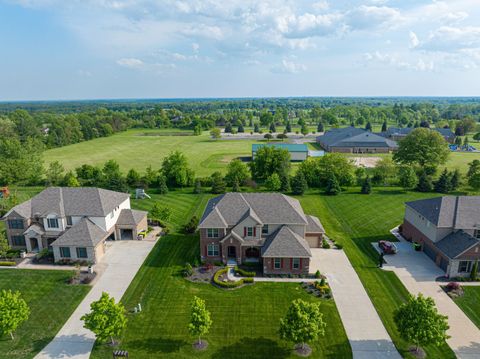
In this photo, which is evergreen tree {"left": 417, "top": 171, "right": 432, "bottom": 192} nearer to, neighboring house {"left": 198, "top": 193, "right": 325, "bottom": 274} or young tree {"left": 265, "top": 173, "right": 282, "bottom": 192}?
young tree {"left": 265, "top": 173, "right": 282, "bottom": 192}

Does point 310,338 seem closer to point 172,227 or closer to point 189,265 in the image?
point 189,265

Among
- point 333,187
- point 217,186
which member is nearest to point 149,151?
point 217,186

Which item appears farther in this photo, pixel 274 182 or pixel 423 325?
pixel 274 182

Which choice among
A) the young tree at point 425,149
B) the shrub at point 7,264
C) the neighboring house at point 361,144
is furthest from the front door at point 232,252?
the neighboring house at point 361,144

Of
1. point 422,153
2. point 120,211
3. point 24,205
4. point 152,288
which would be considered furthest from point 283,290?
point 422,153

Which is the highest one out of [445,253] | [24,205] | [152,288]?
[24,205]

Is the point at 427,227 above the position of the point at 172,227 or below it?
above

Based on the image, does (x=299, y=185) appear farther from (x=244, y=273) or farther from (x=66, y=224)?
(x=66, y=224)
